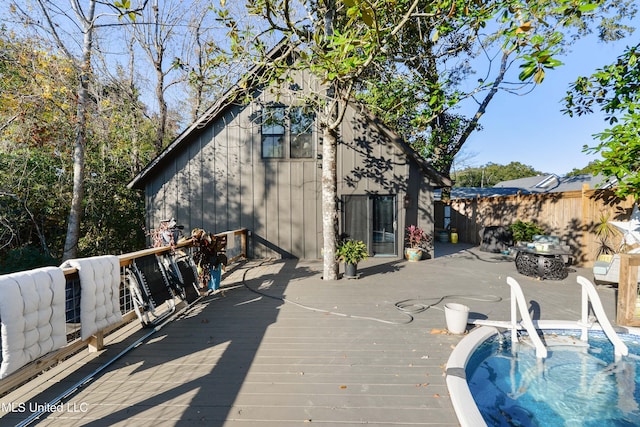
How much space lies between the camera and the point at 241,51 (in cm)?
502

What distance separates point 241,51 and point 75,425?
207 inches

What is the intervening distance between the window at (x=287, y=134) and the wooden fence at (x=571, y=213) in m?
6.92

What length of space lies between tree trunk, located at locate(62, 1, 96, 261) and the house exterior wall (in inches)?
66.8

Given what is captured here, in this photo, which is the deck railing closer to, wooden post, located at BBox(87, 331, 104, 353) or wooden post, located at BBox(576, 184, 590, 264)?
wooden post, located at BBox(87, 331, 104, 353)

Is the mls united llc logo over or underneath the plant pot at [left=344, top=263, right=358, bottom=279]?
underneath

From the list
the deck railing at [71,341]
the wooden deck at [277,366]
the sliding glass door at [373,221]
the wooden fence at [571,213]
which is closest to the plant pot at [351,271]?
the wooden deck at [277,366]

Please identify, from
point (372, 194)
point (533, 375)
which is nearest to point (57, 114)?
point (372, 194)

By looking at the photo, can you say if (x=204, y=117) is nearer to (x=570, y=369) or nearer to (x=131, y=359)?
(x=131, y=359)

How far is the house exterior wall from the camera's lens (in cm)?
796

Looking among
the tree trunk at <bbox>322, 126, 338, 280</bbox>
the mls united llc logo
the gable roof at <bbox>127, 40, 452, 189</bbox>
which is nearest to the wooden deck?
the mls united llc logo

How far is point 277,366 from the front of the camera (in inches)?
104

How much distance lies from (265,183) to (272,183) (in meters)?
0.20

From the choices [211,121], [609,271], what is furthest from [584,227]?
[211,121]

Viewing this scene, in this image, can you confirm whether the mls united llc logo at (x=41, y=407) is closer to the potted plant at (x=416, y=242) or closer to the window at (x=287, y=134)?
the window at (x=287, y=134)
